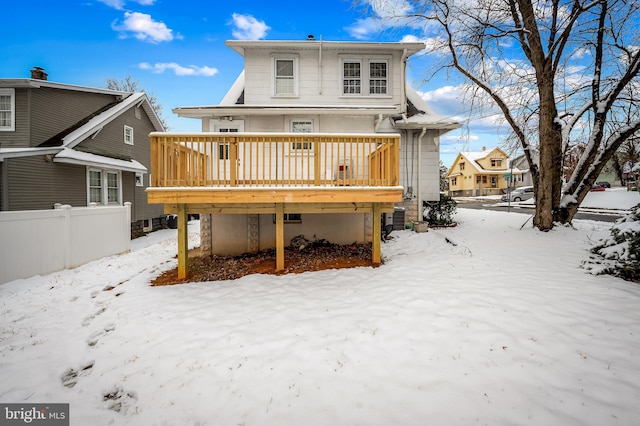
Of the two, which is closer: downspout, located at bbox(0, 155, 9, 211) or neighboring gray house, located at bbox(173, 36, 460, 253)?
neighboring gray house, located at bbox(173, 36, 460, 253)

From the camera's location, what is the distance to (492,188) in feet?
123

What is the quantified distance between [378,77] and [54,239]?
10.4 metres

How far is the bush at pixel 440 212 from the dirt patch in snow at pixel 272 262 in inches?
186

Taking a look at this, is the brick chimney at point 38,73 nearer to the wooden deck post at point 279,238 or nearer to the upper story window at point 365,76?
the upper story window at point 365,76

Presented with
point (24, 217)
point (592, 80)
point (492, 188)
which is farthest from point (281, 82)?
point (492, 188)

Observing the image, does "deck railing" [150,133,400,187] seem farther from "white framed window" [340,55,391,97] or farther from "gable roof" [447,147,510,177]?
"gable roof" [447,147,510,177]

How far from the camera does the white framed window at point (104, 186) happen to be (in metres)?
10.9

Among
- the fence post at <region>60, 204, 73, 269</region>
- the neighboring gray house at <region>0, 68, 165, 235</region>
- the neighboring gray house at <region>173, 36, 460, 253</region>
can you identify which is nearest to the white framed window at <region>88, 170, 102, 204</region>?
the neighboring gray house at <region>0, 68, 165, 235</region>

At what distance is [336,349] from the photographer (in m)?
3.00

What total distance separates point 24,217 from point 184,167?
126 inches

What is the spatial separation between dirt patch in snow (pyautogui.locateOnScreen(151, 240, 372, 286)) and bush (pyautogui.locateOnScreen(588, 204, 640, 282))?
414 cm

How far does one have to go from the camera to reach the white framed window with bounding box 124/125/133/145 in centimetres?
1285

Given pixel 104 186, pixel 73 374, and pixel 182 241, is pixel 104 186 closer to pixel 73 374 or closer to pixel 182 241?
pixel 182 241

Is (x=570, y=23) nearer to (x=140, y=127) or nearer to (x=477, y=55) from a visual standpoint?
(x=477, y=55)
